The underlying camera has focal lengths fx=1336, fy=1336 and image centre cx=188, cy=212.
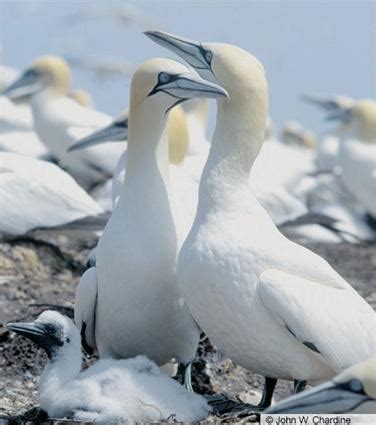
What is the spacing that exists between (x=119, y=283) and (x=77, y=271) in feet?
12.2

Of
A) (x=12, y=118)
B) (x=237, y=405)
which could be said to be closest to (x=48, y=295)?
(x=237, y=405)

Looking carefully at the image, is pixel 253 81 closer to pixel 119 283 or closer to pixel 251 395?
pixel 119 283

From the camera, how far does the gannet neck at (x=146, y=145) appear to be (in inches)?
235

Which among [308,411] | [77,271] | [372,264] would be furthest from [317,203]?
[308,411]

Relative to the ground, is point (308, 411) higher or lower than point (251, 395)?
higher

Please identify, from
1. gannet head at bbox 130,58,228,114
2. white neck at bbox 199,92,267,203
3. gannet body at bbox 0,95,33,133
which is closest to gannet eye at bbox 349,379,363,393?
white neck at bbox 199,92,267,203

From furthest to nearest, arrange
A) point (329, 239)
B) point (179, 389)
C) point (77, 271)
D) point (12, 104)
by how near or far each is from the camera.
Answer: point (12, 104) < point (329, 239) < point (77, 271) < point (179, 389)

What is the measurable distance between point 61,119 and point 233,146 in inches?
318

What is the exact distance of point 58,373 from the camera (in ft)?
17.9

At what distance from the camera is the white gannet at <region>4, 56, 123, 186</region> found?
12.6 meters

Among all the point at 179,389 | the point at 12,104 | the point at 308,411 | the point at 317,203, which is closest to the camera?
the point at 308,411

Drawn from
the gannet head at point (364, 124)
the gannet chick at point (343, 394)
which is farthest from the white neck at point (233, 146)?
the gannet head at point (364, 124)

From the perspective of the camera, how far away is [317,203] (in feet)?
49.1

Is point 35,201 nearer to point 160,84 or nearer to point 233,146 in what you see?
point 160,84
